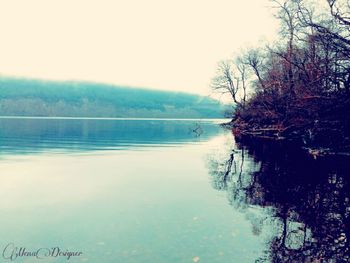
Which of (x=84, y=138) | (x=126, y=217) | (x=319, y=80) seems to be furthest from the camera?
(x=84, y=138)

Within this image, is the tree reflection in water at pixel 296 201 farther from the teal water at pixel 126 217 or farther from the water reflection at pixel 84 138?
the water reflection at pixel 84 138

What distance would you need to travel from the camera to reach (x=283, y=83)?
36500mm

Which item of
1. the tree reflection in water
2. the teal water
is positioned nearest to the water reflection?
the teal water

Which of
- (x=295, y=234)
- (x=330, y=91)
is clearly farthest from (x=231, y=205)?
(x=330, y=91)

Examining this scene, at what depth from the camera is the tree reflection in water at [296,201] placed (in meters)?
8.53

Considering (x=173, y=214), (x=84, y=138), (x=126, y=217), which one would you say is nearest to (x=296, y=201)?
(x=173, y=214)

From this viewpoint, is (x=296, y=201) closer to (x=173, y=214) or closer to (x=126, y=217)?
(x=173, y=214)

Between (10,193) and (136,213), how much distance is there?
6.13 meters

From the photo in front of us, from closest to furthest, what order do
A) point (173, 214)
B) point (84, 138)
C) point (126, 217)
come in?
point (126, 217)
point (173, 214)
point (84, 138)

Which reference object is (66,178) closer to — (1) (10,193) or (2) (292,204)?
(1) (10,193)

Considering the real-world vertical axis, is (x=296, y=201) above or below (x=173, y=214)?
above

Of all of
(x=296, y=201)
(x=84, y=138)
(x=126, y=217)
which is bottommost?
(x=84, y=138)

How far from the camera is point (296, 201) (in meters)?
12.8

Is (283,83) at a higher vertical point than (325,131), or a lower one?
higher
